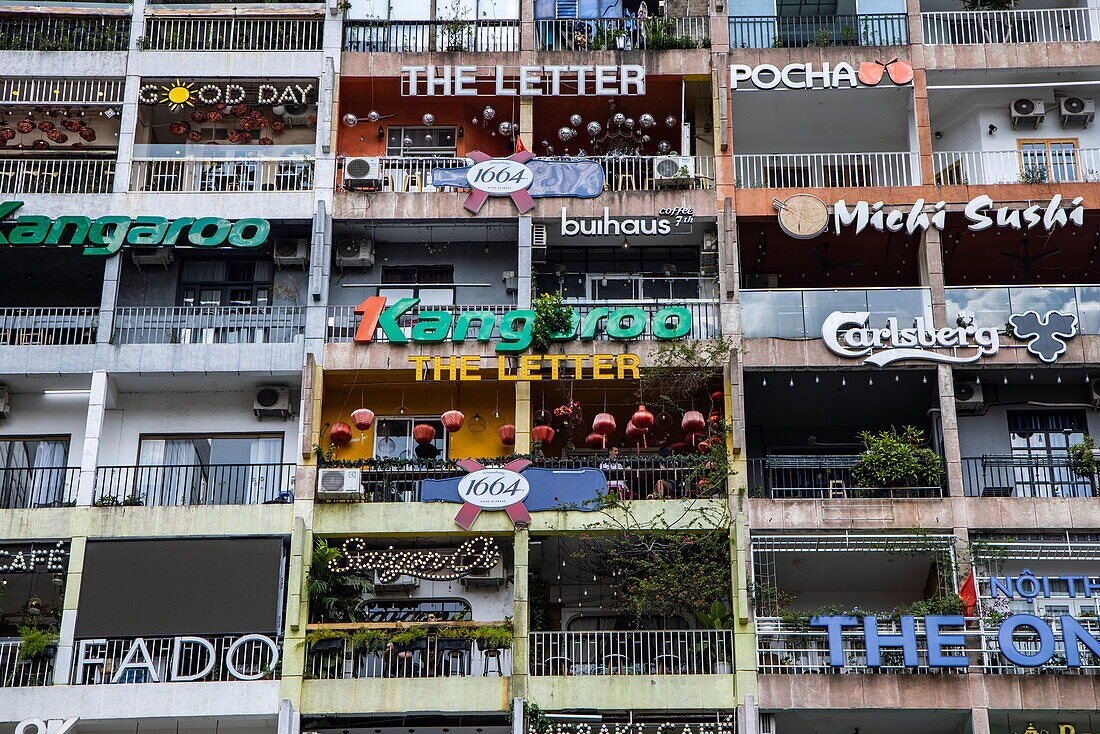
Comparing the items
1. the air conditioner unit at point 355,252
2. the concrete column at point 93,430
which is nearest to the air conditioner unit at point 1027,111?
the air conditioner unit at point 355,252

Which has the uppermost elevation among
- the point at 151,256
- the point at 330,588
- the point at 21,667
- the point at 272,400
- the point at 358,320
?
the point at 151,256

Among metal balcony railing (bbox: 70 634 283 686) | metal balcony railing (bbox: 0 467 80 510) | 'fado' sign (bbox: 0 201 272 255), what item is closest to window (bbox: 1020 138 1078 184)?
'fado' sign (bbox: 0 201 272 255)

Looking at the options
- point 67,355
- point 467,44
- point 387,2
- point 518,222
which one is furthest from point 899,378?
point 67,355

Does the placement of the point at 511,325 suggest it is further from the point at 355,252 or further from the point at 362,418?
the point at 355,252

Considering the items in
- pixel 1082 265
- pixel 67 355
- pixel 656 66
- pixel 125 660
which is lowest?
pixel 125 660

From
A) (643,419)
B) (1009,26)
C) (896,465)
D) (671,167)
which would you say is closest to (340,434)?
(643,419)

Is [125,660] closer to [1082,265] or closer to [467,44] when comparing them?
[467,44]

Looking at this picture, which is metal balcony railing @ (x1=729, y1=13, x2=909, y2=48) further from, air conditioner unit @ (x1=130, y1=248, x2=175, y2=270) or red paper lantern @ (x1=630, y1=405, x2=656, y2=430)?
air conditioner unit @ (x1=130, y1=248, x2=175, y2=270)
